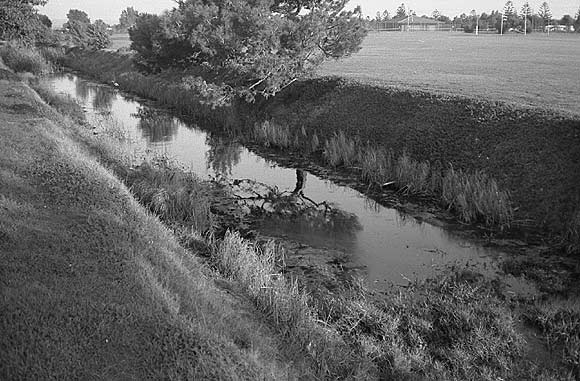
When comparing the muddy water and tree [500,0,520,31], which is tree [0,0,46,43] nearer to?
the muddy water

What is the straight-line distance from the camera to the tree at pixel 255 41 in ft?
75.3

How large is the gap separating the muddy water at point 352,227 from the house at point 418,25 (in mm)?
123559

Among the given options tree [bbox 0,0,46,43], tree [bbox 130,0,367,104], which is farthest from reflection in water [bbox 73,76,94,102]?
tree [bbox 130,0,367,104]

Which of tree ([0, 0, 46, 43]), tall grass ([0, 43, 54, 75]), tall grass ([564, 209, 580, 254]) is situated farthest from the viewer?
tall grass ([0, 43, 54, 75])

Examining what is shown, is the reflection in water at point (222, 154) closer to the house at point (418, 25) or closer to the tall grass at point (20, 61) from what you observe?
the tall grass at point (20, 61)

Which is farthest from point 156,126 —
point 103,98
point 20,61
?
point 20,61

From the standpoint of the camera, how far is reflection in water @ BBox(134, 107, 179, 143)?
2522 centimetres

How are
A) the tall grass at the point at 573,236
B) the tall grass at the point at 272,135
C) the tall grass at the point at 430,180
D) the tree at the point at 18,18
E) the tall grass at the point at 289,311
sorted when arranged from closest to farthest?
the tall grass at the point at 289,311, the tall grass at the point at 573,236, the tall grass at the point at 430,180, the tall grass at the point at 272,135, the tree at the point at 18,18

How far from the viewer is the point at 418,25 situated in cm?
14275

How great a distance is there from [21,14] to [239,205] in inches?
1041

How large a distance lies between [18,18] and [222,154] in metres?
19.8

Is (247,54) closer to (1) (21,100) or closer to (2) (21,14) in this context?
(1) (21,100)

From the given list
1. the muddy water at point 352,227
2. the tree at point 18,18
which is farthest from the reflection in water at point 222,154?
the tree at point 18,18

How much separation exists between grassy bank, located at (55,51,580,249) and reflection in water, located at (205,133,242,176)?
1257 millimetres
